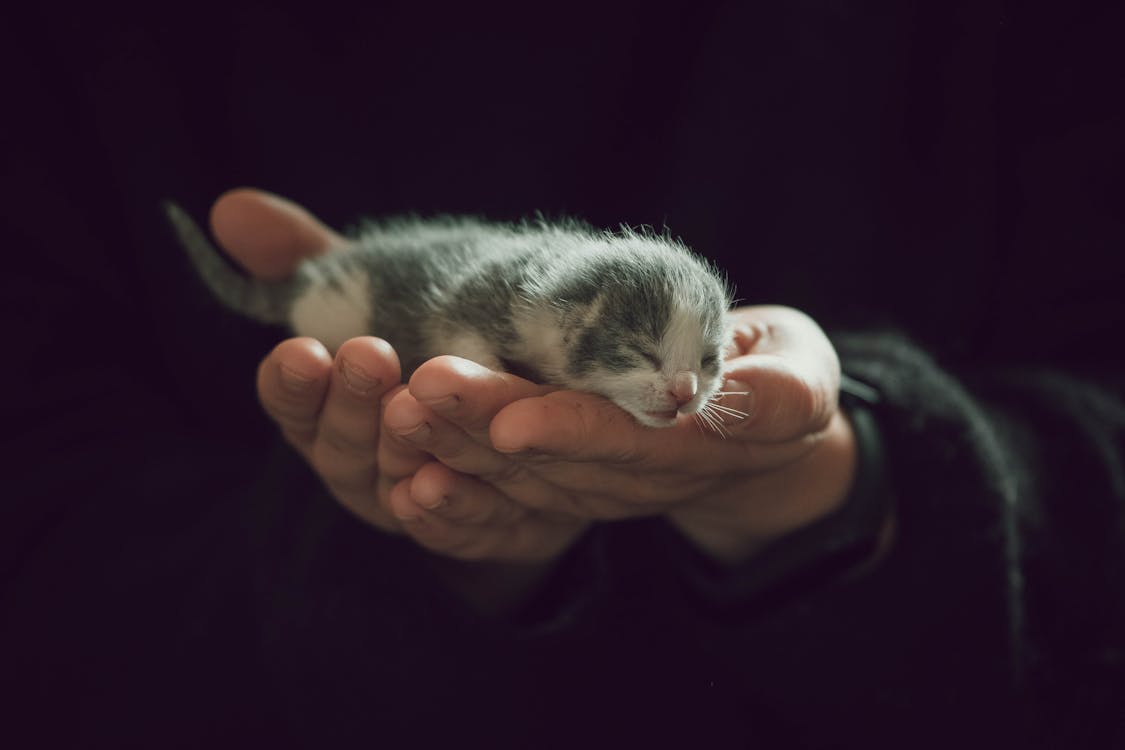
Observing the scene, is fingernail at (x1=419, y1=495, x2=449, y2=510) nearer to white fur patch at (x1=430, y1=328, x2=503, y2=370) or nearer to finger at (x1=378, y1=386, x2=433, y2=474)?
finger at (x1=378, y1=386, x2=433, y2=474)

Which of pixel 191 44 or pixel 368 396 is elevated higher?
pixel 191 44

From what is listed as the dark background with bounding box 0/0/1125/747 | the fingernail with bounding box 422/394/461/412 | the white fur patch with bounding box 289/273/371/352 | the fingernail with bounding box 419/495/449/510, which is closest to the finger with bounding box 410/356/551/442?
the fingernail with bounding box 422/394/461/412

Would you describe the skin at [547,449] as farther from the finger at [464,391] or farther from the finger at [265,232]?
the finger at [265,232]

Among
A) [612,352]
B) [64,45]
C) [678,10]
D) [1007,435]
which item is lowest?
[612,352]

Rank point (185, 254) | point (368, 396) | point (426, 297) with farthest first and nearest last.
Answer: point (185, 254), point (426, 297), point (368, 396)

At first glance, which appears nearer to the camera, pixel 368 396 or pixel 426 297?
pixel 368 396

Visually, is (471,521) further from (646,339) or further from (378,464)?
(646,339)

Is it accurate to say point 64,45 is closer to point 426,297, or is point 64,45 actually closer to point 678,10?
point 426,297

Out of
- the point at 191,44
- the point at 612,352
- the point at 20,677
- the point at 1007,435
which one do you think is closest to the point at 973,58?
the point at 1007,435
